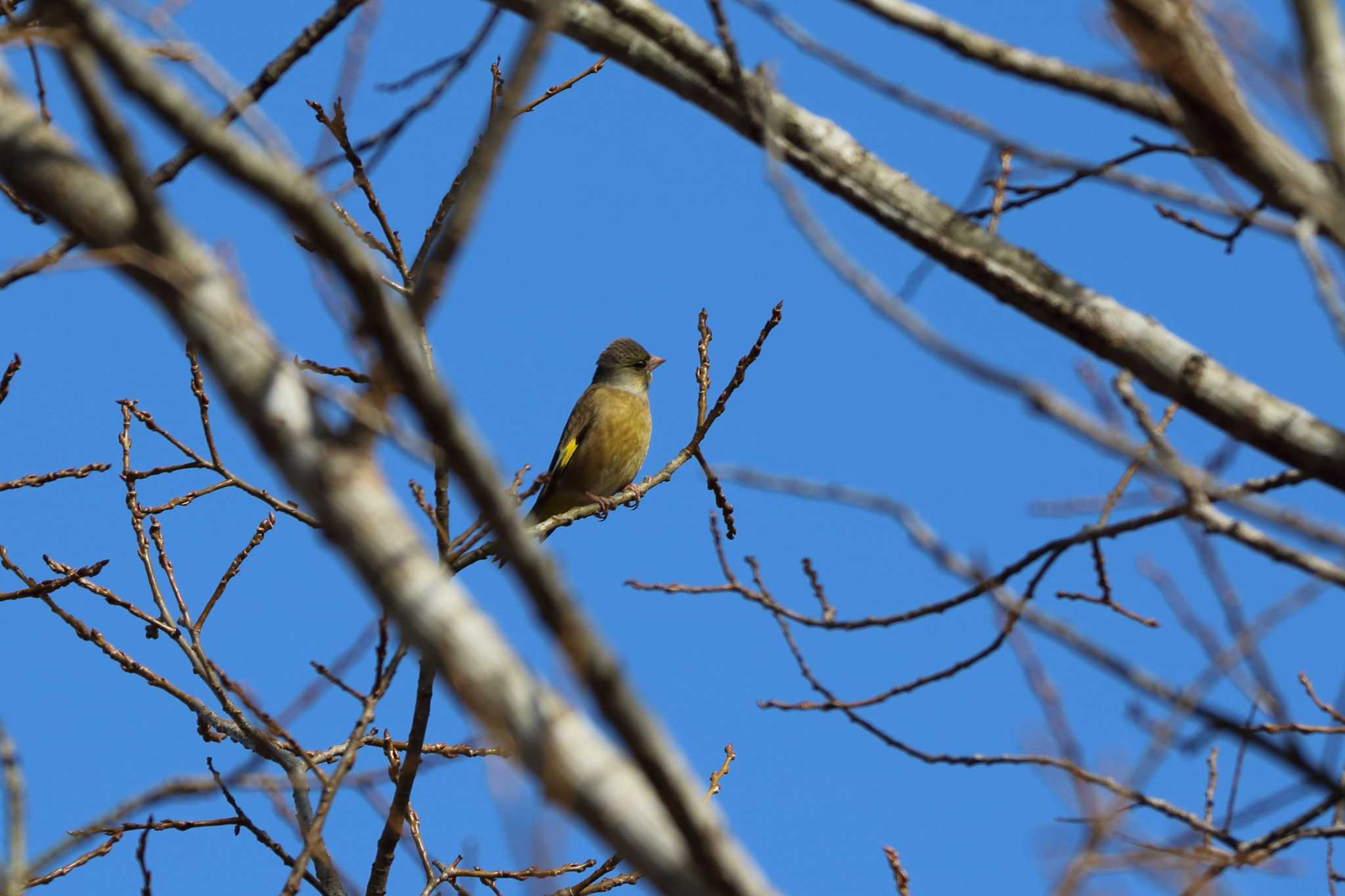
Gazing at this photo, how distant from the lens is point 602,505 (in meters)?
8.62

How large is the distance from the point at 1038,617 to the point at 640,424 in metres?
8.53

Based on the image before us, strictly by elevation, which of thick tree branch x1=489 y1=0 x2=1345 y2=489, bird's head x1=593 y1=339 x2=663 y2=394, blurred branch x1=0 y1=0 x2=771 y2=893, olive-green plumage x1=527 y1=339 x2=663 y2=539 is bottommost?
blurred branch x1=0 y1=0 x2=771 y2=893

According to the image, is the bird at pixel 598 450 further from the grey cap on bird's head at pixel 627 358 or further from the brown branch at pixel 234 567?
the brown branch at pixel 234 567

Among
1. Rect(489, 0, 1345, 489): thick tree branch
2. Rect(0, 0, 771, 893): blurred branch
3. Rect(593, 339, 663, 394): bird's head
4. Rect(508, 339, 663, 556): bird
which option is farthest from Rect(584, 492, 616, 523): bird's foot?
Rect(0, 0, 771, 893): blurred branch

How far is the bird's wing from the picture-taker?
11148mm

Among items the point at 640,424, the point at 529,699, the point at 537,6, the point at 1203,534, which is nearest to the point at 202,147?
the point at 537,6

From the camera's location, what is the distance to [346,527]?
208cm

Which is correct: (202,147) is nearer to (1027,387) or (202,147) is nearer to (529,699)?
(529,699)

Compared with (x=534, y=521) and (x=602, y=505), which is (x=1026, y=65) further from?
(x=534, y=521)

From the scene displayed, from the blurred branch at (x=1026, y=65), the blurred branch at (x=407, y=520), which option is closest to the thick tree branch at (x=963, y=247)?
the blurred branch at (x=1026, y=65)

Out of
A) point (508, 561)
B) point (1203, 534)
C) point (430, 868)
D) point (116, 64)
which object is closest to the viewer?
point (508, 561)

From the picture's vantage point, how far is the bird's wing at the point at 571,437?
1115cm

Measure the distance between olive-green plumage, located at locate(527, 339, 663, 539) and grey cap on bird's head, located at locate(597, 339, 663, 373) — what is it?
28cm

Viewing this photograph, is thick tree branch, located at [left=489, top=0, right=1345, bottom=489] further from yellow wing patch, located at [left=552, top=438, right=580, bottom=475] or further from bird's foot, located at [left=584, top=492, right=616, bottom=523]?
yellow wing patch, located at [left=552, top=438, right=580, bottom=475]
